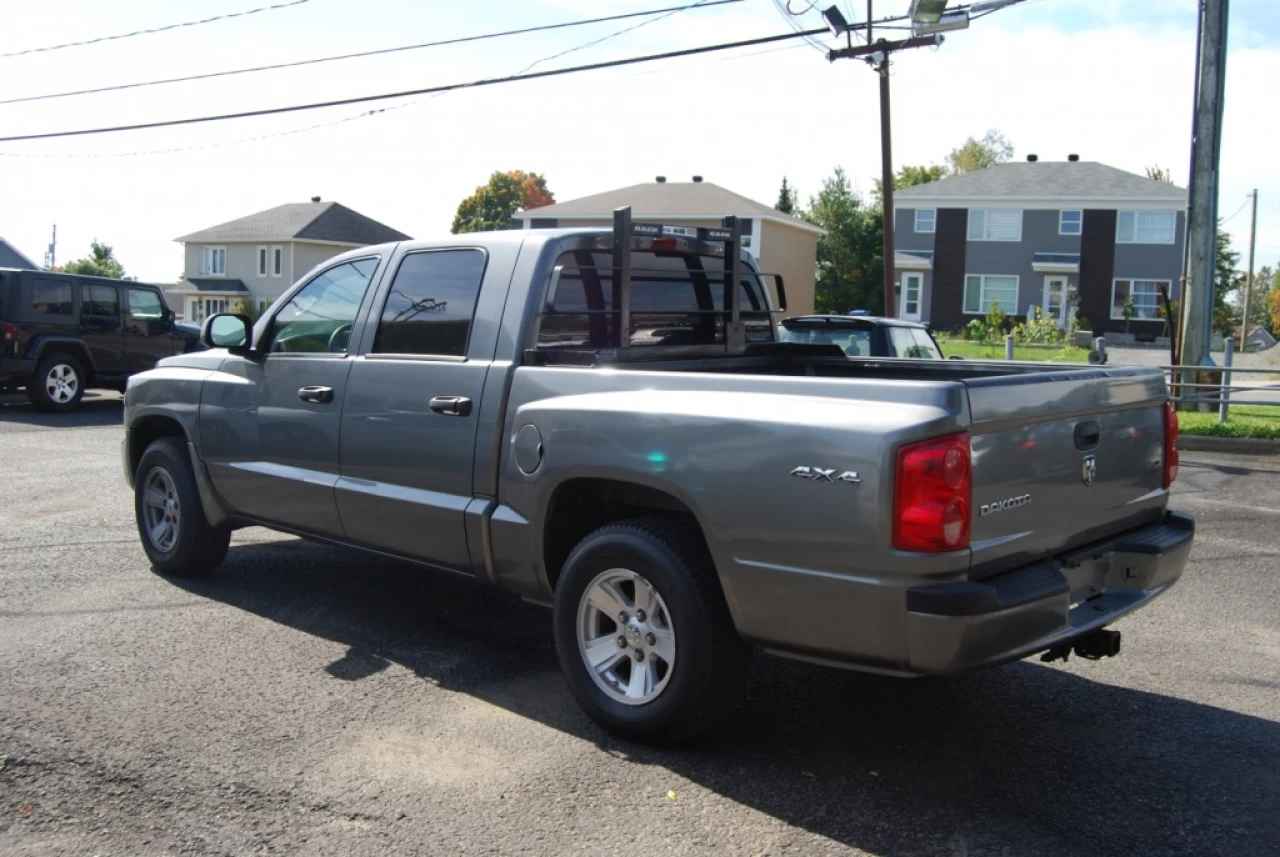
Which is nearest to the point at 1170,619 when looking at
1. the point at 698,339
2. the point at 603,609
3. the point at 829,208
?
the point at 698,339

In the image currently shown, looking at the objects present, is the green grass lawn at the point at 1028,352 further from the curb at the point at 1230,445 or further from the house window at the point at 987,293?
the curb at the point at 1230,445

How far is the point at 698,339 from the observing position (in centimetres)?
579

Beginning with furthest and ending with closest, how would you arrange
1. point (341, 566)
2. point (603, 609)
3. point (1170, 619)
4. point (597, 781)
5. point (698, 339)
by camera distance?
point (341, 566) < point (1170, 619) < point (698, 339) < point (603, 609) < point (597, 781)

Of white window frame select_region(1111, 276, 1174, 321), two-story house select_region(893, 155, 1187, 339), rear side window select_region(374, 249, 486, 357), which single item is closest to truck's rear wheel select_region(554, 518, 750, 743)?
rear side window select_region(374, 249, 486, 357)

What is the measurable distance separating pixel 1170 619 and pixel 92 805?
5.36 m

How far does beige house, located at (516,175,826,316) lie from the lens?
4306 cm

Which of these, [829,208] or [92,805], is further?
[829,208]

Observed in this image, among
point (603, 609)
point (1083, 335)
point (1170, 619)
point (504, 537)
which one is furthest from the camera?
point (1083, 335)

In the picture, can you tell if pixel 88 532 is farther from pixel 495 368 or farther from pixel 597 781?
pixel 597 781

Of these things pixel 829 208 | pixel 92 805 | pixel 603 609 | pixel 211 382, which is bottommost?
pixel 92 805

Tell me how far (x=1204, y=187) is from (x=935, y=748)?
46.9ft

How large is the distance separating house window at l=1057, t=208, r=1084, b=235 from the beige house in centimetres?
1023

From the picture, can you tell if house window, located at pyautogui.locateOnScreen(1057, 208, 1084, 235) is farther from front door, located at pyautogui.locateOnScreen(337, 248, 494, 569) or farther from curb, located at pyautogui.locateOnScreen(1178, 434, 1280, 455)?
front door, located at pyautogui.locateOnScreen(337, 248, 494, 569)

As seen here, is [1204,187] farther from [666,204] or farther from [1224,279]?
[1224,279]
